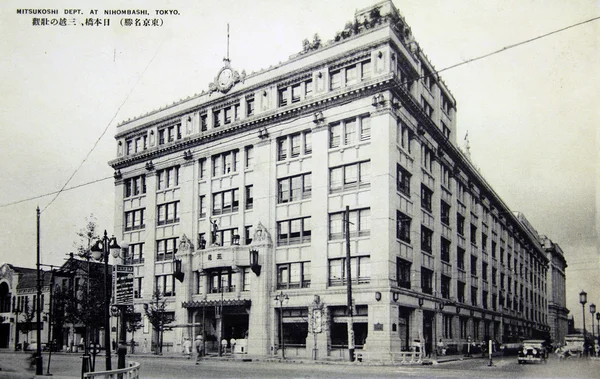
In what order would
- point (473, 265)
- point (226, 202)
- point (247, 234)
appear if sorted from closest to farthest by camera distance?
point (247, 234) < point (226, 202) < point (473, 265)

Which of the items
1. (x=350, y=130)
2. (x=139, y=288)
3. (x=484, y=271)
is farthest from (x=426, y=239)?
(x=139, y=288)

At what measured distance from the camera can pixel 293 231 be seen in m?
43.2

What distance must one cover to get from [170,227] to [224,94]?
11.9m

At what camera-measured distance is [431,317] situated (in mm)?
45281

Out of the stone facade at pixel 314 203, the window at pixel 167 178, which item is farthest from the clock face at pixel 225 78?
the window at pixel 167 178

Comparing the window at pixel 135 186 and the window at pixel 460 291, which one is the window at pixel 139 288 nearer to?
the window at pixel 135 186

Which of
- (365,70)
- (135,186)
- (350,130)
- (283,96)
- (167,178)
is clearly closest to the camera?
(365,70)

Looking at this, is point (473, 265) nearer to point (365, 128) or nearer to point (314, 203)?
point (314, 203)

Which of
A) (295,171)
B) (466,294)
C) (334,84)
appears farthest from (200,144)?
(466,294)

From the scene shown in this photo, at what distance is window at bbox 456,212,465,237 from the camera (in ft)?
172

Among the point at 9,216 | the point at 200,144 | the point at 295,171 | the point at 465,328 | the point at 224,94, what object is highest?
the point at 224,94

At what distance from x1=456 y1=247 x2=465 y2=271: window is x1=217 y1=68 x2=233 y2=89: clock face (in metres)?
22.9

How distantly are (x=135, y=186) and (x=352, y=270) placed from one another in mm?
23979

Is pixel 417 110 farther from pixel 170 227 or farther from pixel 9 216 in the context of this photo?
pixel 9 216
